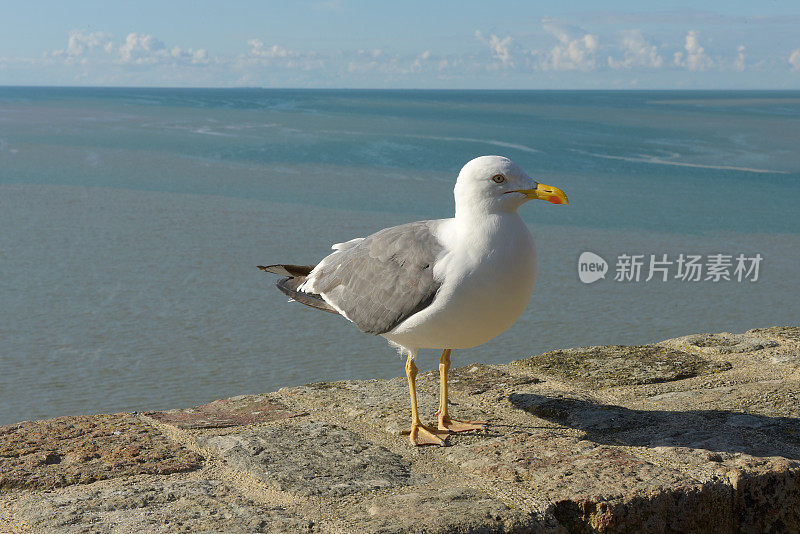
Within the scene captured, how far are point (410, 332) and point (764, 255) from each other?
524 inches

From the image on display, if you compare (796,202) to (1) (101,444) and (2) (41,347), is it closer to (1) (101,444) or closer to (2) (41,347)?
(2) (41,347)

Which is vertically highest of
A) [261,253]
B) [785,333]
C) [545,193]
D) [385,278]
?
[545,193]

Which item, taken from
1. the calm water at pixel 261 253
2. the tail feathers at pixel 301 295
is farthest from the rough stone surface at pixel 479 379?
the calm water at pixel 261 253

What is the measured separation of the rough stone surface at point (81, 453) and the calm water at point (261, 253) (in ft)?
13.7

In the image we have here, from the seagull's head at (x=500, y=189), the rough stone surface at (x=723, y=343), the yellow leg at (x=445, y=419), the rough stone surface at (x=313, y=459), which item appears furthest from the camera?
the rough stone surface at (x=723, y=343)

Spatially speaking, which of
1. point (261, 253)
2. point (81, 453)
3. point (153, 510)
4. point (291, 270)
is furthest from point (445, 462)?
point (261, 253)

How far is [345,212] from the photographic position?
61.8 ft

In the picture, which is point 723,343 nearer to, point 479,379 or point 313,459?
point 479,379

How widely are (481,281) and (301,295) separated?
1.17m

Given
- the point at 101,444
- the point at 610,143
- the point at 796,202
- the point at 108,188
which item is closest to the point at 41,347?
the point at 101,444

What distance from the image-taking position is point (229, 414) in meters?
3.93

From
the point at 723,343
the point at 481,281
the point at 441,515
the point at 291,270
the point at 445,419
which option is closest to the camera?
the point at 441,515

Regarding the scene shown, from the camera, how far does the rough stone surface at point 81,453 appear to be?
3162 millimetres

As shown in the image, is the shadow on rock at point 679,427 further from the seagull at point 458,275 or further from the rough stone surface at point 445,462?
the seagull at point 458,275
